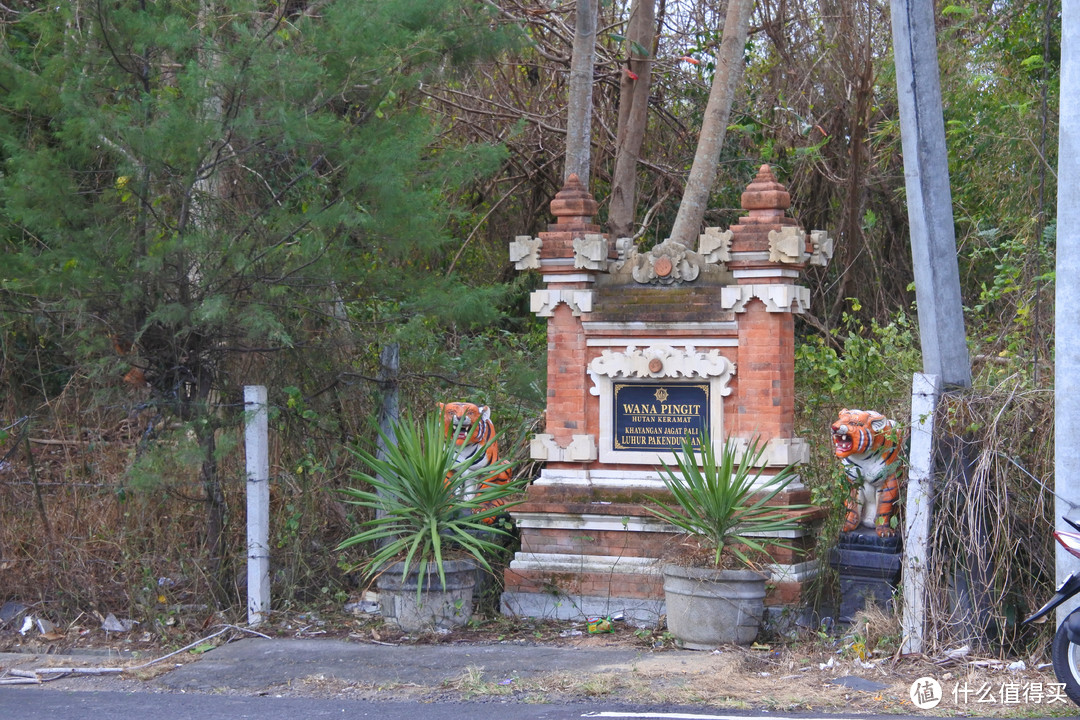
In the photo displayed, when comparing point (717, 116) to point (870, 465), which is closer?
point (870, 465)

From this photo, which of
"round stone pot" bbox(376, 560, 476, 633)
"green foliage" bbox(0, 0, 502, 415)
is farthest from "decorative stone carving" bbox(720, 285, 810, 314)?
"round stone pot" bbox(376, 560, 476, 633)

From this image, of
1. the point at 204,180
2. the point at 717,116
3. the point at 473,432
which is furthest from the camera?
the point at 717,116

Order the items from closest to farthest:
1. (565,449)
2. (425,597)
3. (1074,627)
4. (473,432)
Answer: (1074,627), (425,597), (565,449), (473,432)

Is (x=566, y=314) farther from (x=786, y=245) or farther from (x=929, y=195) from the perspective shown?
(x=929, y=195)

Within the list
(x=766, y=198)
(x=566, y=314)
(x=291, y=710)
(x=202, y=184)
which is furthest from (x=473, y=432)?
(x=291, y=710)

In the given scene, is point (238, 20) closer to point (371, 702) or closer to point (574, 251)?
point (574, 251)

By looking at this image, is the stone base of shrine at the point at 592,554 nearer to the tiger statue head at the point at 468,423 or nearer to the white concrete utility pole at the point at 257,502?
the tiger statue head at the point at 468,423

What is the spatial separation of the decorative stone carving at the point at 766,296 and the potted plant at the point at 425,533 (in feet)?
7.39

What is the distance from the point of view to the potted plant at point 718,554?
8.22 m

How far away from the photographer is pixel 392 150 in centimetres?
897

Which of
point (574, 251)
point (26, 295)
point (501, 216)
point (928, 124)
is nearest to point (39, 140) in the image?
point (26, 295)

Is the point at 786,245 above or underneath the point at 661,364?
above

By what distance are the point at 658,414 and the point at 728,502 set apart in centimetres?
126

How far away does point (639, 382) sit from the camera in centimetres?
945
